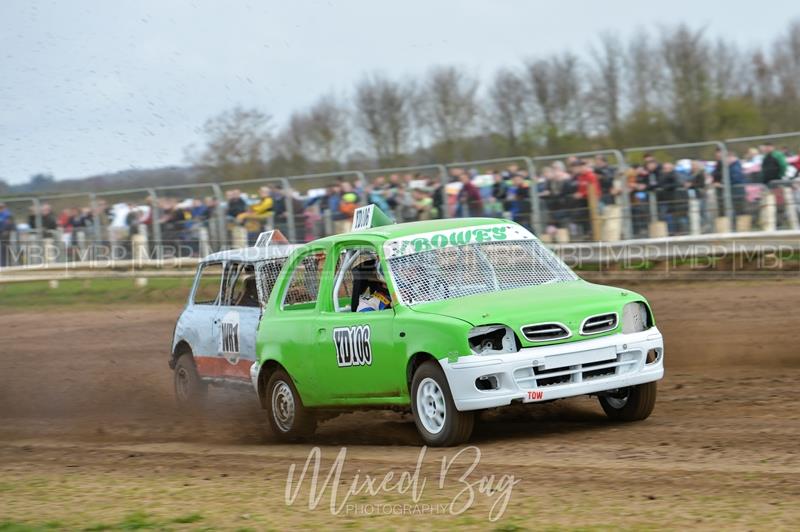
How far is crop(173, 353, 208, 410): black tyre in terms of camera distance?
37.1 feet

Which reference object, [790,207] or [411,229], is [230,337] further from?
[790,207]

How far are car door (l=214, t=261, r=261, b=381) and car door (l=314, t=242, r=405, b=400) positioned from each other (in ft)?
5.72

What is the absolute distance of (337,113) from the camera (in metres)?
29.0

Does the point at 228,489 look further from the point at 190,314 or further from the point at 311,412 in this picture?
the point at 190,314

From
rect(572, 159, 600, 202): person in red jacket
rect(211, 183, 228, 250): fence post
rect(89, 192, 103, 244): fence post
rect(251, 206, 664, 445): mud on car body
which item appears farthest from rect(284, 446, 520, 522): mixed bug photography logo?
rect(89, 192, 103, 244): fence post

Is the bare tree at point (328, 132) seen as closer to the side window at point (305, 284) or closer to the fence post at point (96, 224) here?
the fence post at point (96, 224)

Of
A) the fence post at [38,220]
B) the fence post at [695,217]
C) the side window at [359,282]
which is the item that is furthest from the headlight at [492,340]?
the fence post at [38,220]

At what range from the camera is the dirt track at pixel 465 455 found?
18.5ft

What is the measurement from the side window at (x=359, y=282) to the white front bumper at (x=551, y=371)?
50.0 inches

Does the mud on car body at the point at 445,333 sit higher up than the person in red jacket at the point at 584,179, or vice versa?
the person in red jacket at the point at 584,179

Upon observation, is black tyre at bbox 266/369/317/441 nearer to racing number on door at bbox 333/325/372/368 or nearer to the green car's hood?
racing number on door at bbox 333/325/372/368

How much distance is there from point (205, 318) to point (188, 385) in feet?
2.50

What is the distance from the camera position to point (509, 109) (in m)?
37.0

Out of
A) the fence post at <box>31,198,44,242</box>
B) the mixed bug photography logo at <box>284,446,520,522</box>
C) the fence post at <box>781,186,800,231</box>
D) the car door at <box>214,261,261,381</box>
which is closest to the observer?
the mixed bug photography logo at <box>284,446,520,522</box>
